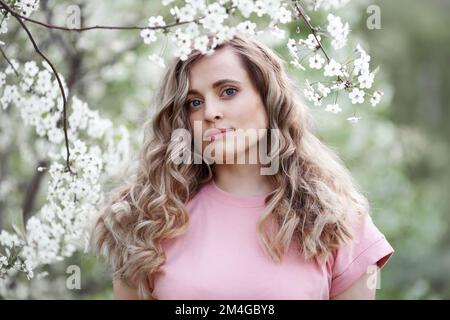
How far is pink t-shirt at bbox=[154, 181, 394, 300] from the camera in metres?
2.32

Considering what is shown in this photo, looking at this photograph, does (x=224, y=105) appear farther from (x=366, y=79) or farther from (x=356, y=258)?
(x=356, y=258)

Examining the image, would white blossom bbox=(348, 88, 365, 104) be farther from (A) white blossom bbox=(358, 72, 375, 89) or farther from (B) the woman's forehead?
(B) the woman's forehead

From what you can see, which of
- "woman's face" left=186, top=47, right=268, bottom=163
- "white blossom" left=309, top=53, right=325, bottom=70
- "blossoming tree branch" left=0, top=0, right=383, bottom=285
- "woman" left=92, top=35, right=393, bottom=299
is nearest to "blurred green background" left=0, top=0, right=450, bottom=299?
"blossoming tree branch" left=0, top=0, right=383, bottom=285

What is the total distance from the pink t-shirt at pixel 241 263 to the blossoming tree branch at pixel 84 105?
44 cm

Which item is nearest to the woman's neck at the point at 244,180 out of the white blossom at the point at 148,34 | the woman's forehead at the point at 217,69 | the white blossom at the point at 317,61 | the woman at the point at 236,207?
the woman at the point at 236,207

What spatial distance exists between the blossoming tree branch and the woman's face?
3.3 inches

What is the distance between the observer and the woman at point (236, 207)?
92.9 inches

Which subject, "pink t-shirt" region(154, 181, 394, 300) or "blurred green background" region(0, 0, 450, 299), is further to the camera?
"blurred green background" region(0, 0, 450, 299)

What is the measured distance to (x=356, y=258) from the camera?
242 centimetres

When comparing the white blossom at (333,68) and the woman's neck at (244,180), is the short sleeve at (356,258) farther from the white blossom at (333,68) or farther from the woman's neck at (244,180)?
the white blossom at (333,68)

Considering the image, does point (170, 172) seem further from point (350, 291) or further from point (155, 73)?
point (155, 73)

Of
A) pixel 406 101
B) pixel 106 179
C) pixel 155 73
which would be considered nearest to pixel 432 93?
pixel 406 101
